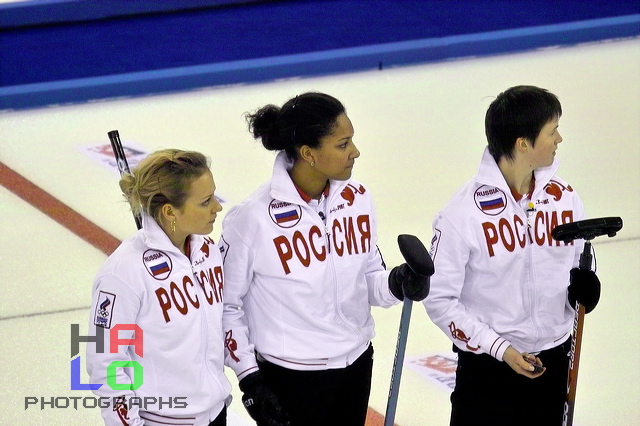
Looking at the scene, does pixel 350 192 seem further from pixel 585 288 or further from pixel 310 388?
pixel 585 288

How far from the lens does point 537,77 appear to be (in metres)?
7.10

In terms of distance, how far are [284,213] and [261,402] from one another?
46 cm

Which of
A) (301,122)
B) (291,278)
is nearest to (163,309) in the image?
(291,278)

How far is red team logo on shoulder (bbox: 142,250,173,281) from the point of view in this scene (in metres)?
2.27

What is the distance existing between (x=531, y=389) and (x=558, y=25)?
5.68 metres

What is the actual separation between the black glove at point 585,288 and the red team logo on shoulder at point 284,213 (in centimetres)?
72

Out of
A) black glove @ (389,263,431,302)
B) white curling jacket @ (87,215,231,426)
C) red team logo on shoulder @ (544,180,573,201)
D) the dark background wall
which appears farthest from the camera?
the dark background wall

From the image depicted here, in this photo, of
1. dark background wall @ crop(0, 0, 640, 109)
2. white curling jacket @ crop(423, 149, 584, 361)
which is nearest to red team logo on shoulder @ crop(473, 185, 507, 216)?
white curling jacket @ crop(423, 149, 584, 361)

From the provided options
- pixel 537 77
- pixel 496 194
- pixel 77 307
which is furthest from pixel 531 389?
pixel 537 77

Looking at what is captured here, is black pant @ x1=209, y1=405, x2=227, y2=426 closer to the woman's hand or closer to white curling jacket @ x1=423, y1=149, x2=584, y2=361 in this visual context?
white curling jacket @ x1=423, y1=149, x2=584, y2=361

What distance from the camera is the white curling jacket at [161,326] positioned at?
2.23 metres

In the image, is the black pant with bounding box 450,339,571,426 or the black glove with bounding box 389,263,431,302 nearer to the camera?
the black glove with bounding box 389,263,431,302

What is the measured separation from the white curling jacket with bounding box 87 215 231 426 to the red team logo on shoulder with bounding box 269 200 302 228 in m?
0.20

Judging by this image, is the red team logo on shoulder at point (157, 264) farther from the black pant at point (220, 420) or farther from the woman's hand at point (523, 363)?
the woman's hand at point (523, 363)
